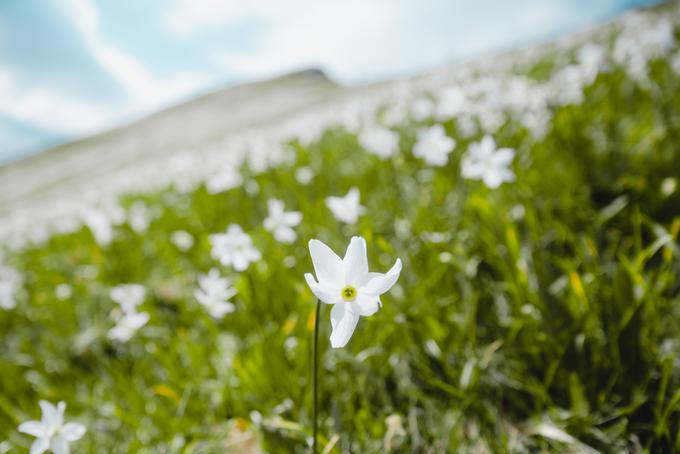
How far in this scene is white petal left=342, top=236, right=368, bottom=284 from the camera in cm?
84

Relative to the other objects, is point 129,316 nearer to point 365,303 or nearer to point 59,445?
point 59,445

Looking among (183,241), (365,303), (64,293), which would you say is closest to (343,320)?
(365,303)

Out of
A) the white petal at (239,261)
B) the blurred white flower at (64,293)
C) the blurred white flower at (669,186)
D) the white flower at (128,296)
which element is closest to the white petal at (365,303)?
the white petal at (239,261)

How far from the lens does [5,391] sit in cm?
266

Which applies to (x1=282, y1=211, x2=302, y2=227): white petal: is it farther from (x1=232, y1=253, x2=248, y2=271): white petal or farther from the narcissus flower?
the narcissus flower

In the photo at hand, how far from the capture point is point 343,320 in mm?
841

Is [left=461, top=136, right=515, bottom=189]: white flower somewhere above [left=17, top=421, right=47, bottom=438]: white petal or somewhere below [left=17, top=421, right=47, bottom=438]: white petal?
above

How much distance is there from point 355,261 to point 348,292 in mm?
86

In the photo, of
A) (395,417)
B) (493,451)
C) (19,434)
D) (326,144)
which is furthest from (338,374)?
(326,144)

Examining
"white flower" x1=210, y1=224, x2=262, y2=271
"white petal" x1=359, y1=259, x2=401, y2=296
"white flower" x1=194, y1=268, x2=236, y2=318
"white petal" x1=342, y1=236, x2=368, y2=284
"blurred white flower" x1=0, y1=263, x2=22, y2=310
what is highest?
"white petal" x1=342, y1=236, x2=368, y2=284

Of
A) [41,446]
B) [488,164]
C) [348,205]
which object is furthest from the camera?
[488,164]

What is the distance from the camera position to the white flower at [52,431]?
129cm

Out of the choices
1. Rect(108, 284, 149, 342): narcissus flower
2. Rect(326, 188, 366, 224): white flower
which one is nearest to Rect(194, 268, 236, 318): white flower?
Rect(108, 284, 149, 342): narcissus flower

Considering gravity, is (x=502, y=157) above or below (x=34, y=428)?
above
